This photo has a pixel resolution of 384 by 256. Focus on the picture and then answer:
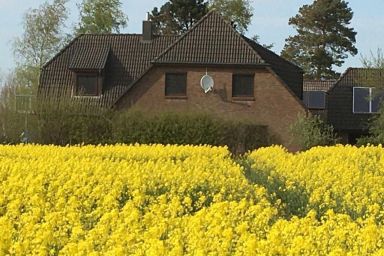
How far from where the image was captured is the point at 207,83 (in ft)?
117

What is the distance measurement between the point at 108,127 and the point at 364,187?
2035cm

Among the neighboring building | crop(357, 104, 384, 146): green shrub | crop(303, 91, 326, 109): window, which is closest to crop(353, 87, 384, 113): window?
the neighboring building

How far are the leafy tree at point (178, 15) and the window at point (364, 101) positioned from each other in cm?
2406

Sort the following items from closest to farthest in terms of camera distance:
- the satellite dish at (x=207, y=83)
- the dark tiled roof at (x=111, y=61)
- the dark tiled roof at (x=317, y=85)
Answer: the satellite dish at (x=207, y=83) → the dark tiled roof at (x=111, y=61) → the dark tiled roof at (x=317, y=85)

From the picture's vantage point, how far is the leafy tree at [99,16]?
2306 inches

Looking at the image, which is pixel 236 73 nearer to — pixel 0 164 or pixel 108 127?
pixel 108 127

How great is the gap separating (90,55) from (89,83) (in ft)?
4.73

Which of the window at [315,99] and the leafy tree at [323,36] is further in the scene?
the leafy tree at [323,36]

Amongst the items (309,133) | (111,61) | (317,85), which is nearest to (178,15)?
(317,85)

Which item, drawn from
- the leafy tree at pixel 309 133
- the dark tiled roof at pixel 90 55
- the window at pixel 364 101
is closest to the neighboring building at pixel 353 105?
the window at pixel 364 101

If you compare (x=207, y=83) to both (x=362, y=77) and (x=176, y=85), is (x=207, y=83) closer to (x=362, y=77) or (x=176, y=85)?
(x=176, y=85)

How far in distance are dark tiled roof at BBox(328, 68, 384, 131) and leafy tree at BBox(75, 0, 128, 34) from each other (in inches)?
781

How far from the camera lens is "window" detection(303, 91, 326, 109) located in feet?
145

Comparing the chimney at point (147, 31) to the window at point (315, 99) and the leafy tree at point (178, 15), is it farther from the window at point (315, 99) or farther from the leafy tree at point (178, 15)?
the leafy tree at point (178, 15)
